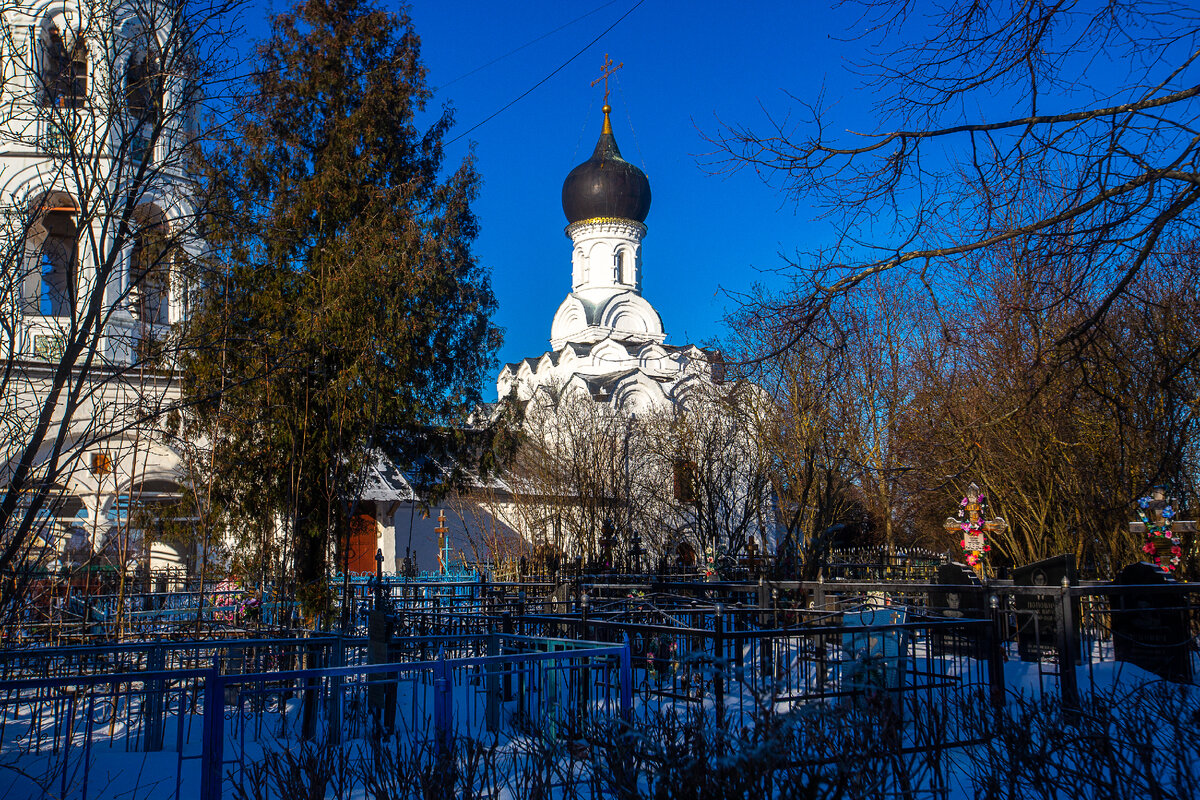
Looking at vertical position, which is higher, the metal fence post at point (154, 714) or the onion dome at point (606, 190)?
the onion dome at point (606, 190)

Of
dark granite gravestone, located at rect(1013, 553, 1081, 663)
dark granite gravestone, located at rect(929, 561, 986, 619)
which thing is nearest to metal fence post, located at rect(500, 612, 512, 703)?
dark granite gravestone, located at rect(929, 561, 986, 619)

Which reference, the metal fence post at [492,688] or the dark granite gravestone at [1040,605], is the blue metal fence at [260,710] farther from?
the dark granite gravestone at [1040,605]

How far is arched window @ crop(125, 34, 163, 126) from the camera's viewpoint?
5.56 metres

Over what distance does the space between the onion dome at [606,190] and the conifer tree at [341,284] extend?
2603 centimetres

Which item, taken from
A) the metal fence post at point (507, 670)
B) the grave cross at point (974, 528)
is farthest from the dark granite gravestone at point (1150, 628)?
the metal fence post at point (507, 670)

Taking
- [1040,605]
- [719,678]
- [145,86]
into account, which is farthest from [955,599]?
[145,86]

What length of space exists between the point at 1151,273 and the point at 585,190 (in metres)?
Answer: 29.4

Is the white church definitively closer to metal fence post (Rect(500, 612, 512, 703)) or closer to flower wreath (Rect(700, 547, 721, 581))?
flower wreath (Rect(700, 547, 721, 581))

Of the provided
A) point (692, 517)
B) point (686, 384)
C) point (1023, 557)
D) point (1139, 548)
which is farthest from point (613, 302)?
point (1139, 548)

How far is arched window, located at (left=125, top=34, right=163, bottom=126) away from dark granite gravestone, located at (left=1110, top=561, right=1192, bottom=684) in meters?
10.0

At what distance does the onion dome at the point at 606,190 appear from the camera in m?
42.9

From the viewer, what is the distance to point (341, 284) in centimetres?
1439

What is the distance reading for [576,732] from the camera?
4637 millimetres

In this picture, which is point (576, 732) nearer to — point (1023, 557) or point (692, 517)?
point (1023, 557)
